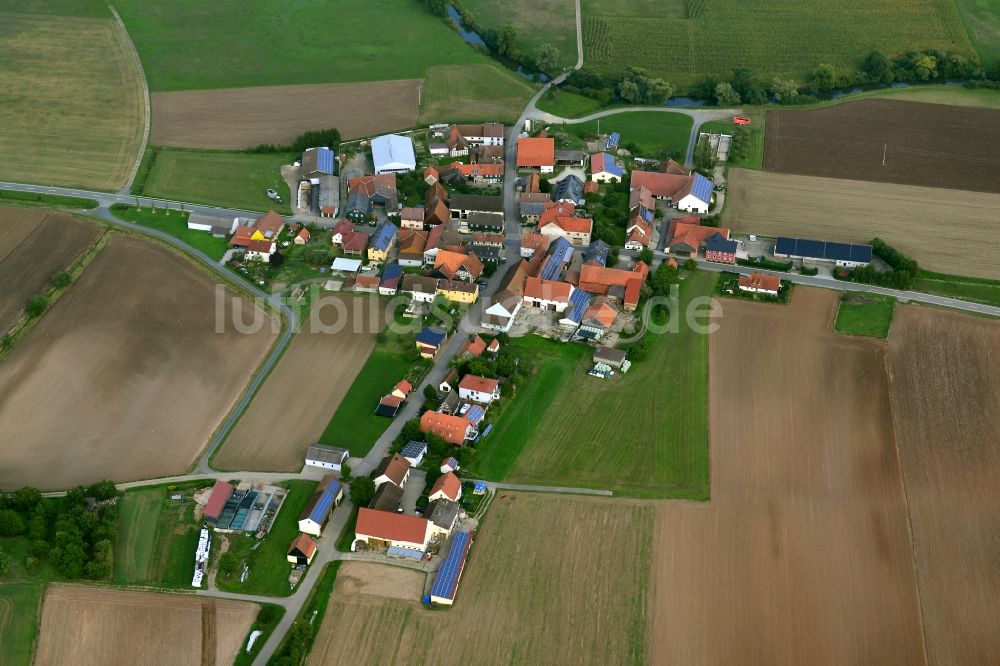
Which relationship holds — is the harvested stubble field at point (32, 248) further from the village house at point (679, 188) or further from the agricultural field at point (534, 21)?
the agricultural field at point (534, 21)

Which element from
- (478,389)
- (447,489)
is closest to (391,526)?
(447,489)

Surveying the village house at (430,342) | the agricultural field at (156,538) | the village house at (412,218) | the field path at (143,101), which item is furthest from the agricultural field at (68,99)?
the agricultural field at (156,538)

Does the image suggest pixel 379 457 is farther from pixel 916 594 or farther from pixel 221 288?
pixel 916 594

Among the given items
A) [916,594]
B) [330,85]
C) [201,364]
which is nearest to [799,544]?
[916,594]

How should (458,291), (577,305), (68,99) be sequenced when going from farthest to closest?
(68,99) → (458,291) → (577,305)

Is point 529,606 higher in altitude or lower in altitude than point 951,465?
lower

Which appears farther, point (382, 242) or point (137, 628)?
point (382, 242)

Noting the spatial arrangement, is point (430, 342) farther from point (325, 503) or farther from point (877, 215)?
point (877, 215)
